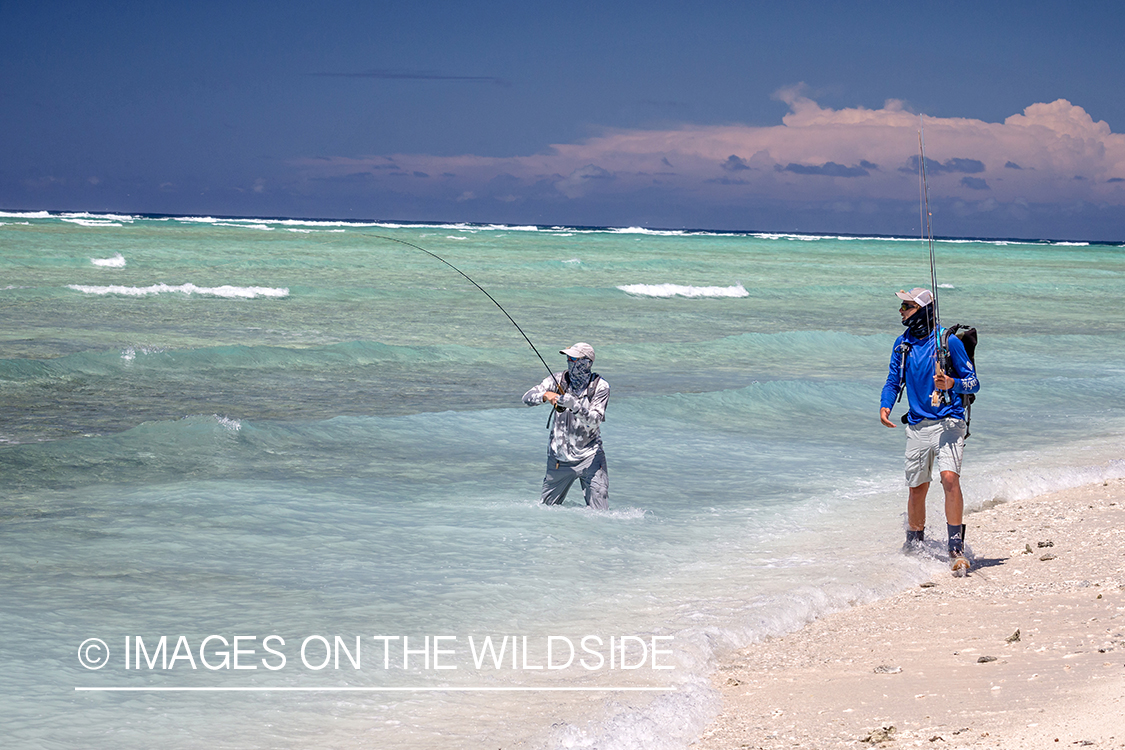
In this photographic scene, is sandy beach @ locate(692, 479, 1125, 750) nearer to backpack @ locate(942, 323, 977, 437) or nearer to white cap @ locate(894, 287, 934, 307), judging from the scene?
backpack @ locate(942, 323, 977, 437)

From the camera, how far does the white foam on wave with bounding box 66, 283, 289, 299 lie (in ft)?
85.7

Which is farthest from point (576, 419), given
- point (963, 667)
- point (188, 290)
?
point (188, 290)

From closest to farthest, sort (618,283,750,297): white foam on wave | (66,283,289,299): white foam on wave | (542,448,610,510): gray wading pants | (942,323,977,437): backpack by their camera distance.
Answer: (942,323,977,437): backpack → (542,448,610,510): gray wading pants → (66,283,289,299): white foam on wave → (618,283,750,297): white foam on wave

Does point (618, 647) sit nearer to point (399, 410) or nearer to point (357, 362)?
point (399, 410)

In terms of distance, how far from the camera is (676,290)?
34312 millimetres

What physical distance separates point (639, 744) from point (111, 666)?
2.50m

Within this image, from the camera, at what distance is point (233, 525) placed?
720 cm

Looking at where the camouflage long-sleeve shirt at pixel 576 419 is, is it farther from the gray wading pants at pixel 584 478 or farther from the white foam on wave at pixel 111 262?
the white foam on wave at pixel 111 262

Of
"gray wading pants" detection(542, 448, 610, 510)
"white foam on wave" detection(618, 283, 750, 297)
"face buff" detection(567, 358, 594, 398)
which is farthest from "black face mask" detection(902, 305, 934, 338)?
"white foam on wave" detection(618, 283, 750, 297)

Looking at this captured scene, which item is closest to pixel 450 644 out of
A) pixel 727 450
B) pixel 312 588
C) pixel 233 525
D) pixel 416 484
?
pixel 312 588

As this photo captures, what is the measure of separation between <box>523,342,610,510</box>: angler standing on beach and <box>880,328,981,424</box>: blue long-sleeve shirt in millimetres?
1846

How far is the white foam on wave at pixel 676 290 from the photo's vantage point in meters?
33.1

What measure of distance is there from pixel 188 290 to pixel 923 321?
24.6 m

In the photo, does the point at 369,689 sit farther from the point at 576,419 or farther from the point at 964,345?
the point at 964,345
